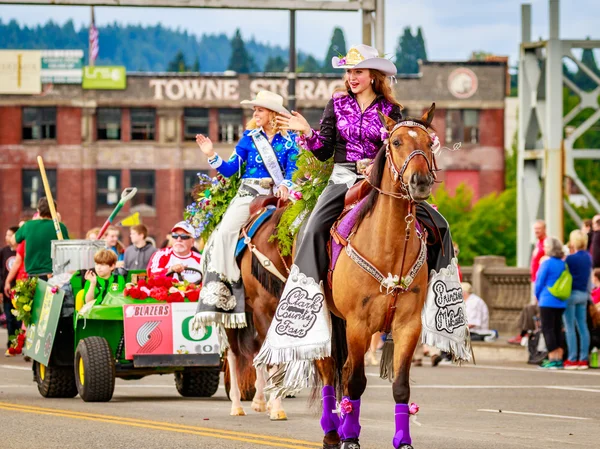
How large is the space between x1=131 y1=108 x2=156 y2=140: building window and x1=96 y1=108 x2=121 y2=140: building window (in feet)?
2.82

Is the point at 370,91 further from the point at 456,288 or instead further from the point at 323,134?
the point at 456,288

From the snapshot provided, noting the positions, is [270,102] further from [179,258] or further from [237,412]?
[179,258]

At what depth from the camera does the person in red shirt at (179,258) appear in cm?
1605

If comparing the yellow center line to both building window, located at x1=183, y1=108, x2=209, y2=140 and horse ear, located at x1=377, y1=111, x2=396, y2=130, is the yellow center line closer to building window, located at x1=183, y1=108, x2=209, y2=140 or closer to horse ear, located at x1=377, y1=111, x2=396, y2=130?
horse ear, located at x1=377, y1=111, x2=396, y2=130

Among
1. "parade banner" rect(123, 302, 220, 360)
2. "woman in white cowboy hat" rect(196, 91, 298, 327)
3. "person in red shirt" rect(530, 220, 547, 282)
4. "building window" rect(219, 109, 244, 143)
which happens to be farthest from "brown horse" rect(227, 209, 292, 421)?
"building window" rect(219, 109, 244, 143)

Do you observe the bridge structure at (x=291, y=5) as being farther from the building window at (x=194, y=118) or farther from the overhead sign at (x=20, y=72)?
the overhead sign at (x=20, y=72)

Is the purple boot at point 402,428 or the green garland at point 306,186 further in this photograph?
the green garland at point 306,186

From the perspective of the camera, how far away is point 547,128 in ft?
92.7

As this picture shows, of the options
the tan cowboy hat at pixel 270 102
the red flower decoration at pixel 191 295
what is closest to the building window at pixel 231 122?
the red flower decoration at pixel 191 295

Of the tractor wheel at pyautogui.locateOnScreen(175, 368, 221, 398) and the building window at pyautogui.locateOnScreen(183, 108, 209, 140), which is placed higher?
the building window at pyautogui.locateOnScreen(183, 108, 209, 140)

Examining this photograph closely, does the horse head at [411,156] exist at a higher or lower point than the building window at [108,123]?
lower

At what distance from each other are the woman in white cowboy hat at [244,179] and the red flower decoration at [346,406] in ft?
11.7

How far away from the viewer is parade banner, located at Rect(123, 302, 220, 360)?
15211 millimetres

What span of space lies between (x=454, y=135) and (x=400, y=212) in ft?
257
